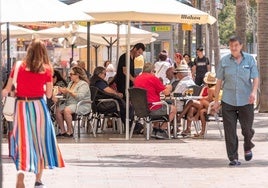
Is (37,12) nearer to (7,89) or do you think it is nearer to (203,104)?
(203,104)

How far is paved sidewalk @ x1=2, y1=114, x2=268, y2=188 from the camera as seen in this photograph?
10984 millimetres

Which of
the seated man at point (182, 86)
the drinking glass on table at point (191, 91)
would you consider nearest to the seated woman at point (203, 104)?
the seated man at point (182, 86)

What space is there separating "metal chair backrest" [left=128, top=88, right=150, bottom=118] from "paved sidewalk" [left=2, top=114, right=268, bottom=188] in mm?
518

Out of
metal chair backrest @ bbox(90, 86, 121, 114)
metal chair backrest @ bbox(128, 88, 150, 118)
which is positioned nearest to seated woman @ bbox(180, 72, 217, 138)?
metal chair backrest @ bbox(128, 88, 150, 118)

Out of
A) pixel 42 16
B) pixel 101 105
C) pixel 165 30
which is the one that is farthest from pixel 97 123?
pixel 165 30

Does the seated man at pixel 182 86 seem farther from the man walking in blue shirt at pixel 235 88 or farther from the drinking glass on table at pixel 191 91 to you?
the man walking in blue shirt at pixel 235 88

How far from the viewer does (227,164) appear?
12969mm

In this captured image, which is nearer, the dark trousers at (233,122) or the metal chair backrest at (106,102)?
the dark trousers at (233,122)

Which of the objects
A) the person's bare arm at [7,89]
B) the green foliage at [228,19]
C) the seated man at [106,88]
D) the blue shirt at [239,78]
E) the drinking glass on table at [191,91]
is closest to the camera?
the person's bare arm at [7,89]

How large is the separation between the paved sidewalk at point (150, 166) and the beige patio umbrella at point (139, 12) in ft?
5.13

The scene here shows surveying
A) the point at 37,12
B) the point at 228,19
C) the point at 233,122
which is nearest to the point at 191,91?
the point at 37,12

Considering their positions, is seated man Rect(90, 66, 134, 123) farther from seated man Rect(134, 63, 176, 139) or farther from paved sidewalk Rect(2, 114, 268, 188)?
seated man Rect(134, 63, 176, 139)

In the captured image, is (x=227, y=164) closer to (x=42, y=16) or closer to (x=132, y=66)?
(x=42, y=16)

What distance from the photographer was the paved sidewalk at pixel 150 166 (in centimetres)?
1098
